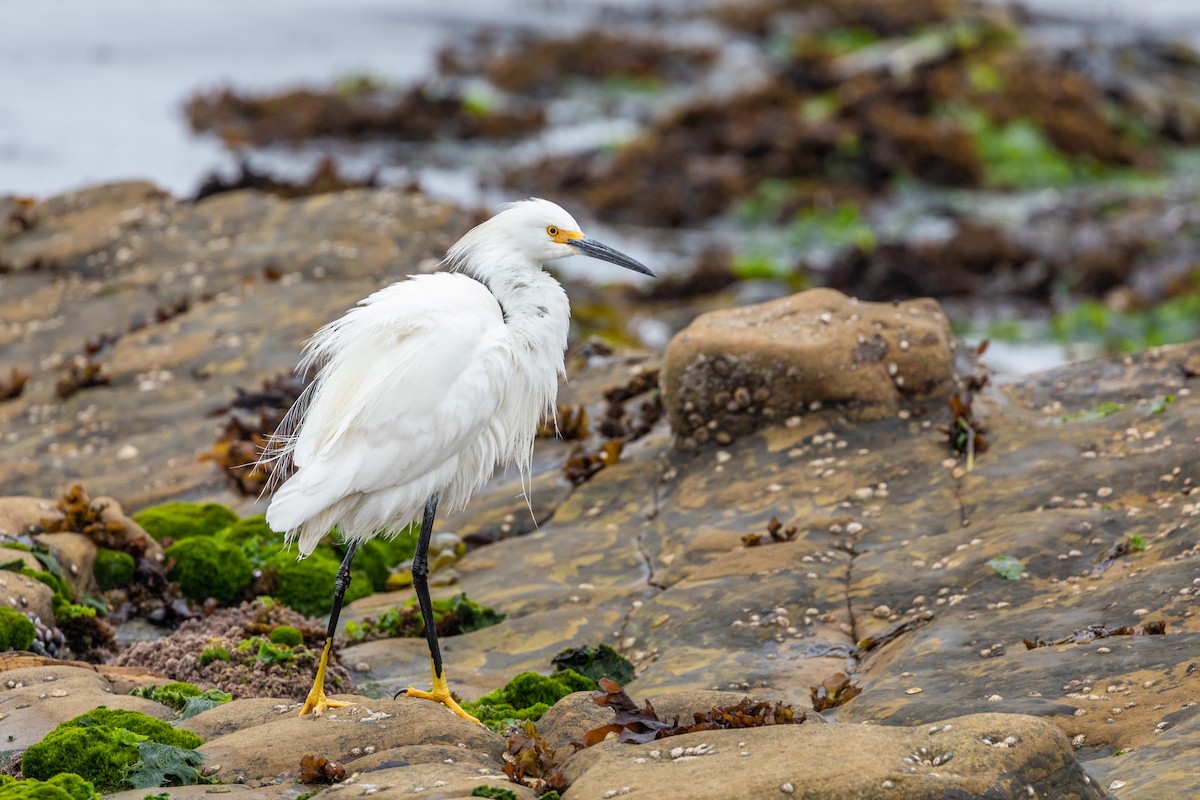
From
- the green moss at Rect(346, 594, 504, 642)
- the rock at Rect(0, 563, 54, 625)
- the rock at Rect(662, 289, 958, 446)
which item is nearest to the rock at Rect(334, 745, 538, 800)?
the green moss at Rect(346, 594, 504, 642)

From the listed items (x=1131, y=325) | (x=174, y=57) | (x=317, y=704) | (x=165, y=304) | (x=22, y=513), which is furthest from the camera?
(x=174, y=57)

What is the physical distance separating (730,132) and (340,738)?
1817cm

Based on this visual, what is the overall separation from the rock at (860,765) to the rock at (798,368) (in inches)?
156

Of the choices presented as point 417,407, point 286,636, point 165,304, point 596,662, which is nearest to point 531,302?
point 417,407

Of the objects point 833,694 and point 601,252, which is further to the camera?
point 601,252

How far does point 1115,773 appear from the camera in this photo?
4.30 meters

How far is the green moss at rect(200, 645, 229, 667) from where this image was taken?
247 inches

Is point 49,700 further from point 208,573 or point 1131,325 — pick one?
point 1131,325

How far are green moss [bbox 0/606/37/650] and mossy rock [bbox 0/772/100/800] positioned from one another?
72.6 inches

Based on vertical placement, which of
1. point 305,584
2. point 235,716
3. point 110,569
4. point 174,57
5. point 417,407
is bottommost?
point 305,584

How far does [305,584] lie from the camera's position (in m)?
7.52

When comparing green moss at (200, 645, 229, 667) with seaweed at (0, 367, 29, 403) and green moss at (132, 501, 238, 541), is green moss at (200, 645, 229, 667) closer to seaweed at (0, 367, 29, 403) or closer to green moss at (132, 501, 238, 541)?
green moss at (132, 501, 238, 541)

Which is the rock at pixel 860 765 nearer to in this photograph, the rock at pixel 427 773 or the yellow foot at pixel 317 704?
the rock at pixel 427 773

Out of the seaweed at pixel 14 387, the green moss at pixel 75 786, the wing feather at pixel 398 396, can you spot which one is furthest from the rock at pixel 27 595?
the seaweed at pixel 14 387
